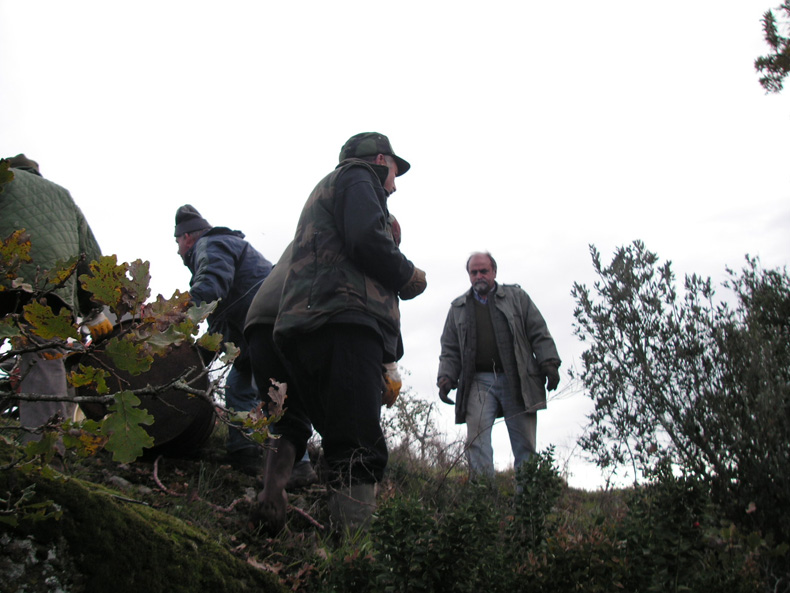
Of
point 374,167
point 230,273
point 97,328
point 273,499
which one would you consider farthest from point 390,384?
point 97,328

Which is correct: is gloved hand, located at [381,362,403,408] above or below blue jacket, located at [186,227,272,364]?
below

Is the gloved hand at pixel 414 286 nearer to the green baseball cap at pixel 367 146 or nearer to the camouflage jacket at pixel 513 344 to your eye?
the green baseball cap at pixel 367 146

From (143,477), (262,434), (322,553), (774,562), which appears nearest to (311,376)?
(322,553)

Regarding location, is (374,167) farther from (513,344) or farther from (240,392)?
(513,344)

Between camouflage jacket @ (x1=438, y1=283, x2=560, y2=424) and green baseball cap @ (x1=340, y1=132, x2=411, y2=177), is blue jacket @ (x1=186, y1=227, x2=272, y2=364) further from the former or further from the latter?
camouflage jacket @ (x1=438, y1=283, x2=560, y2=424)

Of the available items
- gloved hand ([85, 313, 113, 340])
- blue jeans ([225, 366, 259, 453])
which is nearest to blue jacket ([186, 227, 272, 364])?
blue jeans ([225, 366, 259, 453])

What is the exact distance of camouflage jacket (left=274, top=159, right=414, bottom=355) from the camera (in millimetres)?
3158

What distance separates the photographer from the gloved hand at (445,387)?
6.02 metres


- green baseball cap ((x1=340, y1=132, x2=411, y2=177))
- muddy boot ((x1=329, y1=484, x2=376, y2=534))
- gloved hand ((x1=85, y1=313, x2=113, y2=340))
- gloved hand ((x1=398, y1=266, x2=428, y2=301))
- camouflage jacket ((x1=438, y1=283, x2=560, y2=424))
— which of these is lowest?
muddy boot ((x1=329, y1=484, x2=376, y2=534))

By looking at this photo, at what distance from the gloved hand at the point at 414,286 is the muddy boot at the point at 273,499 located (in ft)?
3.22

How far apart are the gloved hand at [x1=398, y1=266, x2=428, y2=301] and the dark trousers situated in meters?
0.40

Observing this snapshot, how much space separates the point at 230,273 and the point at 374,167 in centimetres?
147

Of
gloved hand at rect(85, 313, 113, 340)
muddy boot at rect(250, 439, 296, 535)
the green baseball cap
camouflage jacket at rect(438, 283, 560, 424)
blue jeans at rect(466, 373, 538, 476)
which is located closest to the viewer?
gloved hand at rect(85, 313, 113, 340)

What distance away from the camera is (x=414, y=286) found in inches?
140
